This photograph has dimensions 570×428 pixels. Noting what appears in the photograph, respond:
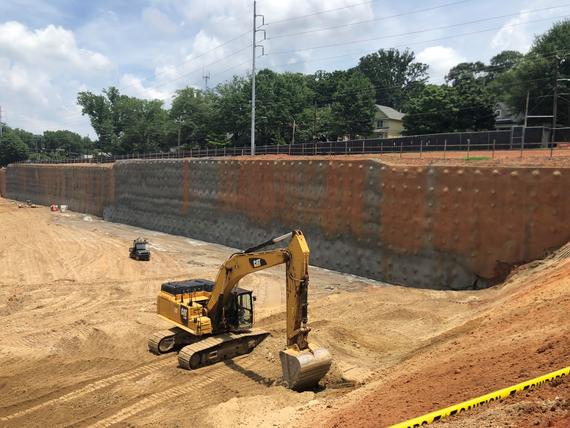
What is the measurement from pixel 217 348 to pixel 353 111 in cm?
5756

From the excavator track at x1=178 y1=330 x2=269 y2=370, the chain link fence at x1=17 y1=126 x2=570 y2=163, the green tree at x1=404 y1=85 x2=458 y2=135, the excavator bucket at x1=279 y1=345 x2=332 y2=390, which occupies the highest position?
the green tree at x1=404 y1=85 x2=458 y2=135

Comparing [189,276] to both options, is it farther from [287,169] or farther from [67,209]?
[67,209]

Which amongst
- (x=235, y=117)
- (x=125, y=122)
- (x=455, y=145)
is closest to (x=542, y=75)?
(x=455, y=145)

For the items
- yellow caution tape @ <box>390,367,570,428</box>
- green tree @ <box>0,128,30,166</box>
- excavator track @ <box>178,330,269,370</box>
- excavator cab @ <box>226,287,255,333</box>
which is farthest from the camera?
green tree @ <box>0,128,30,166</box>

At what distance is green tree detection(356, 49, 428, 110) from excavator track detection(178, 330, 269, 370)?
113 meters

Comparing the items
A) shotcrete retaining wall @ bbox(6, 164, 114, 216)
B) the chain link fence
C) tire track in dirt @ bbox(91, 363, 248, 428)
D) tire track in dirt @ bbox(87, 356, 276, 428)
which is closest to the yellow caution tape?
tire track in dirt @ bbox(87, 356, 276, 428)

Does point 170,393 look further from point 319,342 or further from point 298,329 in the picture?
point 319,342

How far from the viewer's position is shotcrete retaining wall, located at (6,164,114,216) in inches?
2063

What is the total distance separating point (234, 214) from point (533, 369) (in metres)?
26.5

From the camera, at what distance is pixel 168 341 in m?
14.2

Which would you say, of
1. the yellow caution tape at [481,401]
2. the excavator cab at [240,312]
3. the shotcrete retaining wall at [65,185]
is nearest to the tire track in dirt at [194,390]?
the excavator cab at [240,312]

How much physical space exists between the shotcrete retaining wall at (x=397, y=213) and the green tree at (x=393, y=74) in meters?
93.1

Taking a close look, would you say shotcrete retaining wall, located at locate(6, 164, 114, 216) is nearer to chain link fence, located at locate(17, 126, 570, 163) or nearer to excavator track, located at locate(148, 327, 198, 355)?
chain link fence, located at locate(17, 126, 570, 163)

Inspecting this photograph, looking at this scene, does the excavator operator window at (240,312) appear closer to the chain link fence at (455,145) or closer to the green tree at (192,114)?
the chain link fence at (455,145)
